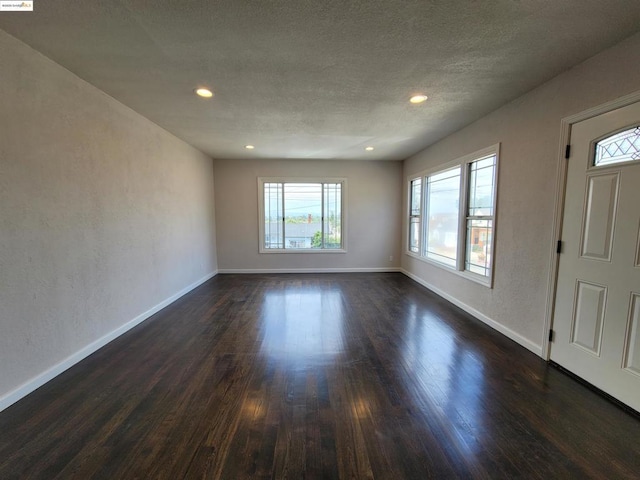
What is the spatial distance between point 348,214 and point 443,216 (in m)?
2.19

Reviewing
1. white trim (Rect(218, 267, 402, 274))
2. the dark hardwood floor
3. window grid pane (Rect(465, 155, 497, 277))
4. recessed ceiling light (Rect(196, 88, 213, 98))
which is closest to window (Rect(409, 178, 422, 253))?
white trim (Rect(218, 267, 402, 274))

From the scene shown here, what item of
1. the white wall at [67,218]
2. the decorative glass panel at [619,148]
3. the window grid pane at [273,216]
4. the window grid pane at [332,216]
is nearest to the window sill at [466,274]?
the decorative glass panel at [619,148]

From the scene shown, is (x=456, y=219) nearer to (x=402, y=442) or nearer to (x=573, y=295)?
(x=573, y=295)

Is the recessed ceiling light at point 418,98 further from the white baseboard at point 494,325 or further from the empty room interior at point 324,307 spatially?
the white baseboard at point 494,325

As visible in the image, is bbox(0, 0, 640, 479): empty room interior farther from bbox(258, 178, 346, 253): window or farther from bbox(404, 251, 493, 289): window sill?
bbox(258, 178, 346, 253): window

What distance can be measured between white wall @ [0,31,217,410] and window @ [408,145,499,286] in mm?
4323

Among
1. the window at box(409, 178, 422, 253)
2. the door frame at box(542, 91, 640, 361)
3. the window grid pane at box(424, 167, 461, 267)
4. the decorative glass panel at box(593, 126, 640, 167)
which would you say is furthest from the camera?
the window at box(409, 178, 422, 253)

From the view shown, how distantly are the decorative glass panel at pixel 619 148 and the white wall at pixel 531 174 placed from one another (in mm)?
294

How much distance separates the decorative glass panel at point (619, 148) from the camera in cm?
186

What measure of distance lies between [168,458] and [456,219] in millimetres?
4286

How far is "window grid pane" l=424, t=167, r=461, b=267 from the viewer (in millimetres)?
4241

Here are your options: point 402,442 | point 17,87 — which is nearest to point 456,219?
point 402,442

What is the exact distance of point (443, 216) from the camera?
4.62 meters

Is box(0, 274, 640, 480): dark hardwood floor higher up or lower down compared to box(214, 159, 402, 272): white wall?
lower down
